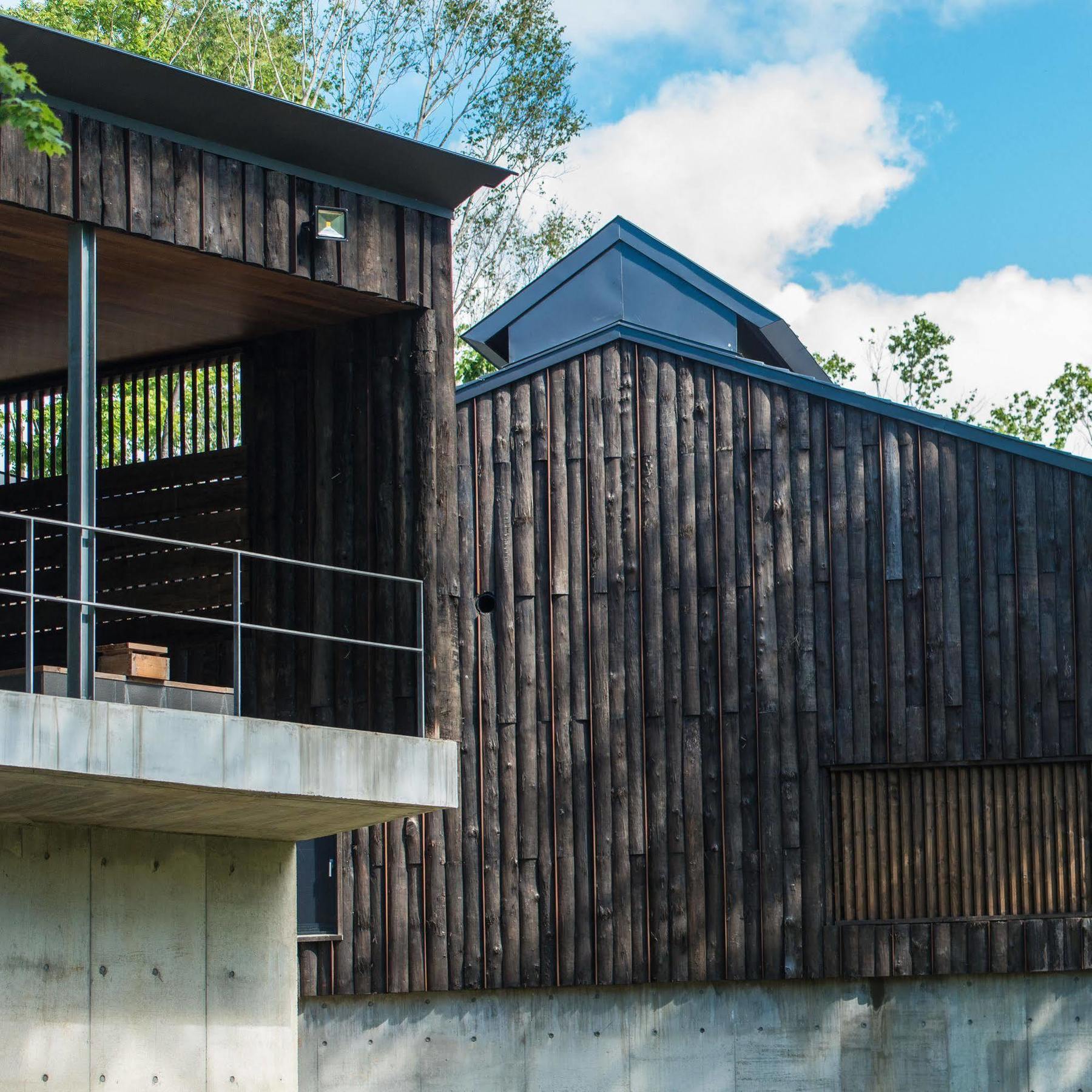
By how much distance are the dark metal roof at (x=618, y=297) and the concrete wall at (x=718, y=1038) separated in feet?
20.8

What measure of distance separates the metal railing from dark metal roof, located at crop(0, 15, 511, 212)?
92.8 inches

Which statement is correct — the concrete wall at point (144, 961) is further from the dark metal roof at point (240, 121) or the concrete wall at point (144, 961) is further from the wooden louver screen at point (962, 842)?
the wooden louver screen at point (962, 842)

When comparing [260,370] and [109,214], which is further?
[260,370]

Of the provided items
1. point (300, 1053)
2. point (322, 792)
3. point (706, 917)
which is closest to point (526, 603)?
point (706, 917)

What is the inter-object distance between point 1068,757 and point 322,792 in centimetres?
719

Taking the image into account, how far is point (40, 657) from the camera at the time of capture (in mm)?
13445

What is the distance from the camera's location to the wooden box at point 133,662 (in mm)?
9898

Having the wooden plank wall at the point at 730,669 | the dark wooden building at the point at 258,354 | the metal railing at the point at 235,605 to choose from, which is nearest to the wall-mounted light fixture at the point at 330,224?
the dark wooden building at the point at 258,354

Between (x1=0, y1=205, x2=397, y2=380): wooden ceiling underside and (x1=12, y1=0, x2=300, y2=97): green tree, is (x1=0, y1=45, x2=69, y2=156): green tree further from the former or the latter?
(x1=12, y1=0, x2=300, y2=97): green tree

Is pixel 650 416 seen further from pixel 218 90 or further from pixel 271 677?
pixel 218 90

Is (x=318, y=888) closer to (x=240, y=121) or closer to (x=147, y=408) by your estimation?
(x=147, y=408)

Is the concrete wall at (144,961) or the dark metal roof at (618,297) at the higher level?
the dark metal roof at (618,297)

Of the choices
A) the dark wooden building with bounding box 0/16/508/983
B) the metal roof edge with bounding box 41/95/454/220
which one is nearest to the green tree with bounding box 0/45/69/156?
the dark wooden building with bounding box 0/16/508/983

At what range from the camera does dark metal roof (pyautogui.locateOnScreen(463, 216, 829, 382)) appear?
58.4 feet
